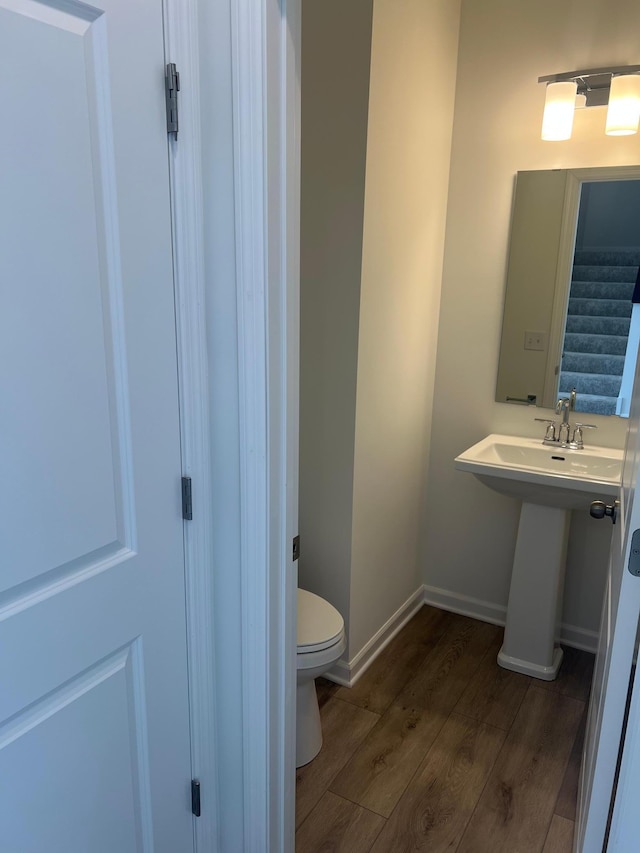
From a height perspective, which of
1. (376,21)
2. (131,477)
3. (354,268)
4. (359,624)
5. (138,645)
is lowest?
(359,624)

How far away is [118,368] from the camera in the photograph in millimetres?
1030

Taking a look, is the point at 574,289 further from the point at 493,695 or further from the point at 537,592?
the point at 493,695

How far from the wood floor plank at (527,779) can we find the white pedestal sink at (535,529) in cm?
18

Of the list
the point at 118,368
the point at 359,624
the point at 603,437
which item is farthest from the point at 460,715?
the point at 118,368

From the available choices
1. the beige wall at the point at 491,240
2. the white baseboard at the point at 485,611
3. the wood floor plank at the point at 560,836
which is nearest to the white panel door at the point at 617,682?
the wood floor plank at the point at 560,836

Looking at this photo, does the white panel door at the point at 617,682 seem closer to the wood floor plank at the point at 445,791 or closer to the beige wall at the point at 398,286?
the wood floor plank at the point at 445,791

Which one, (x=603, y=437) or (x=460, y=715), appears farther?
(x=603, y=437)

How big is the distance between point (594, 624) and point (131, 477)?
2299 mm

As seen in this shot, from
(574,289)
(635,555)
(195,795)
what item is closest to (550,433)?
(574,289)

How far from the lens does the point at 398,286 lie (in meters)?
2.36

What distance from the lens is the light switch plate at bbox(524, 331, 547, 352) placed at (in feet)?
8.34

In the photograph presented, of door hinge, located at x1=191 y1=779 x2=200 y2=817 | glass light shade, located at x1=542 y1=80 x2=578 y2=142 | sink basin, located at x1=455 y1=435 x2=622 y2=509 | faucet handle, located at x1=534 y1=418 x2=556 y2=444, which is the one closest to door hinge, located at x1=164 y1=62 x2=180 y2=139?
door hinge, located at x1=191 y1=779 x2=200 y2=817

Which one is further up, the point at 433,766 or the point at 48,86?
the point at 48,86

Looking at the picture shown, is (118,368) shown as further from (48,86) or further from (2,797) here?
(2,797)
